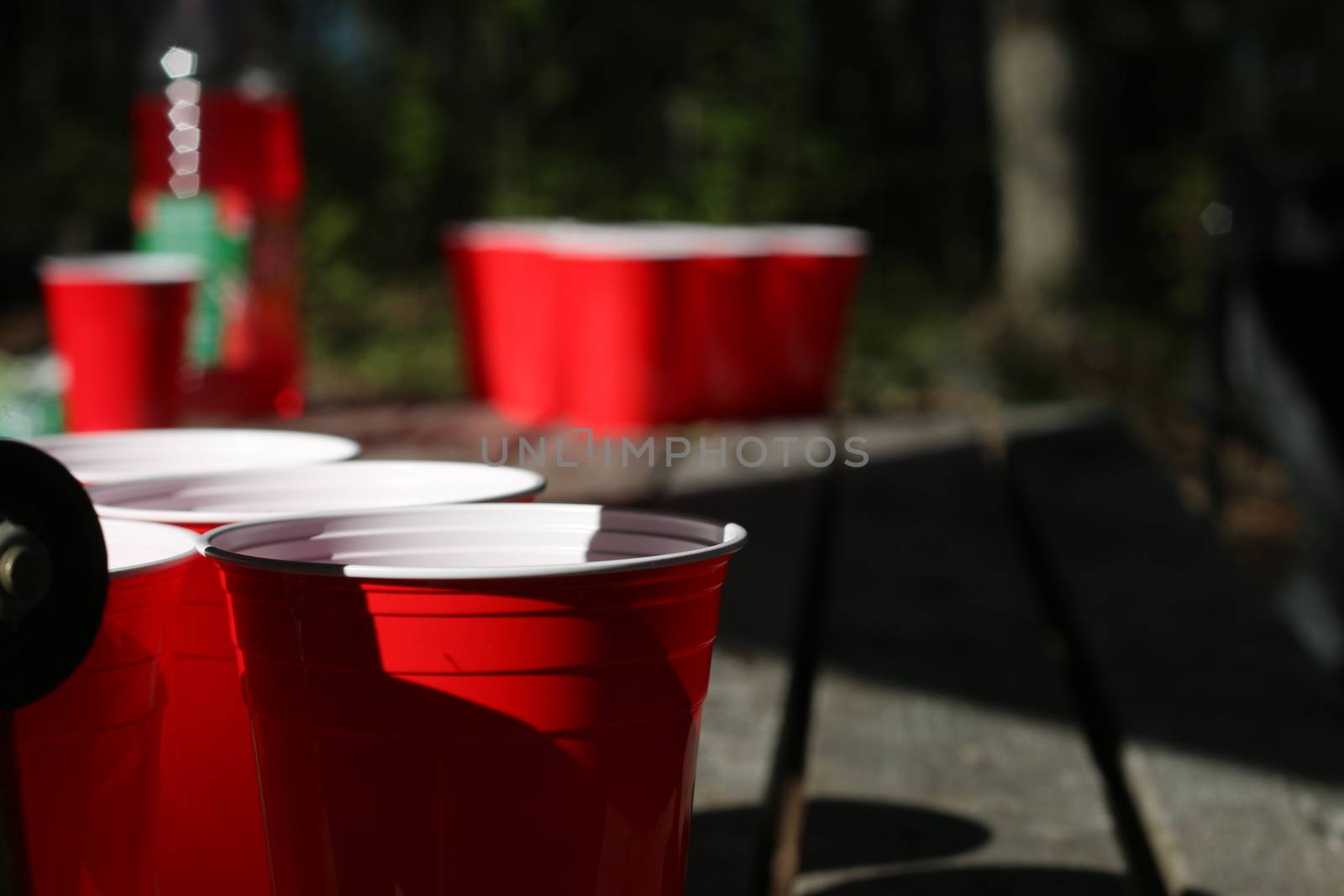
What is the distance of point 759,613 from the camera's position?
1809 mm

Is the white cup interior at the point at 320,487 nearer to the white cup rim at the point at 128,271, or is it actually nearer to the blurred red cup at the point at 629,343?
the white cup rim at the point at 128,271

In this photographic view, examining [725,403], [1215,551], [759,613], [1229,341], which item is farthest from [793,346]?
[759,613]

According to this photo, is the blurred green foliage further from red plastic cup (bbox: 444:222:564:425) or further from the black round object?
the black round object

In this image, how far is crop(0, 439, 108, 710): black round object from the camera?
73cm

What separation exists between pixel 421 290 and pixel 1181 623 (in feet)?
18.4

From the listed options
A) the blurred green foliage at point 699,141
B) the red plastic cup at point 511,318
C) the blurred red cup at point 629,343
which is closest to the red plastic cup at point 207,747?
the blurred red cup at point 629,343

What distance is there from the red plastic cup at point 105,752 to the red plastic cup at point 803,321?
7.85 ft

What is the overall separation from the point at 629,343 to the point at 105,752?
229 centimetres

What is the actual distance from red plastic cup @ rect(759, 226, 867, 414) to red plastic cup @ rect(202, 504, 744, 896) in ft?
7.79

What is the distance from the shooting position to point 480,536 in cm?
96

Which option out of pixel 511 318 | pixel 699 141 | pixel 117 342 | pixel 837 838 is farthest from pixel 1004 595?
pixel 699 141

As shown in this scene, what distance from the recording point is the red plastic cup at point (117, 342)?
2.59 metres

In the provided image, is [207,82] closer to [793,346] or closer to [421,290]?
[793,346]

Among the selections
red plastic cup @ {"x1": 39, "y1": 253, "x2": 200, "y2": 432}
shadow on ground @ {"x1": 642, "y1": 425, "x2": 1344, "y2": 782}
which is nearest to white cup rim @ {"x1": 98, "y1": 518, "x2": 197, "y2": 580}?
shadow on ground @ {"x1": 642, "y1": 425, "x2": 1344, "y2": 782}
